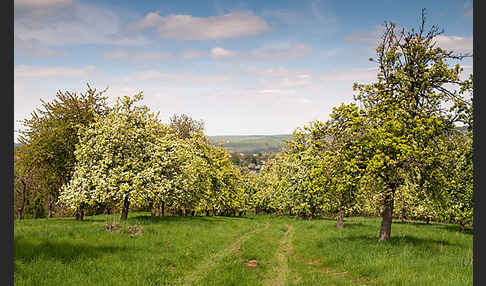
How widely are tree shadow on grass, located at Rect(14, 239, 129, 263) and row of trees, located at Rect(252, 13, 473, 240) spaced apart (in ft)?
43.6

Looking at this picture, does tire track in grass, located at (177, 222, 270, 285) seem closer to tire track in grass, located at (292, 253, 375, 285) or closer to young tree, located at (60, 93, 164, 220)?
tire track in grass, located at (292, 253, 375, 285)

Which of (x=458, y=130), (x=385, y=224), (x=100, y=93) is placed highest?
(x=100, y=93)

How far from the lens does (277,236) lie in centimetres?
2834

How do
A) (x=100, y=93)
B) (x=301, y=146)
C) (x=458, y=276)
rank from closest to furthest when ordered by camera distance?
(x=458, y=276)
(x=100, y=93)
(x=301, y=146)

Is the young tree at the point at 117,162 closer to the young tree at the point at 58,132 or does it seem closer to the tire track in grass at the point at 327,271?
the young tree at the point at 58,132

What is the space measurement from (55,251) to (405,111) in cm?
2022

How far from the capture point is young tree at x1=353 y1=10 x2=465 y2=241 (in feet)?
54.9

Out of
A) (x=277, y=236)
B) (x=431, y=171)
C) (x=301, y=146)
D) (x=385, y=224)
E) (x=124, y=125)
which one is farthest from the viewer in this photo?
(x=301, y=146)

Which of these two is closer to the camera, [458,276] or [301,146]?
[458,276]

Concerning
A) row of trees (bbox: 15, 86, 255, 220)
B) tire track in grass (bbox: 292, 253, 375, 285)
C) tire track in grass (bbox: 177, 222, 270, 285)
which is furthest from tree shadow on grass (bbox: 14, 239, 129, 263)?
tire track in grass (bbox: 292, 253, 375, 285)

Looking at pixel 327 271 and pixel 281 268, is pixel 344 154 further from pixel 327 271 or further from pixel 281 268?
pixel 281 268

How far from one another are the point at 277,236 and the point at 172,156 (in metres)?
12.7
